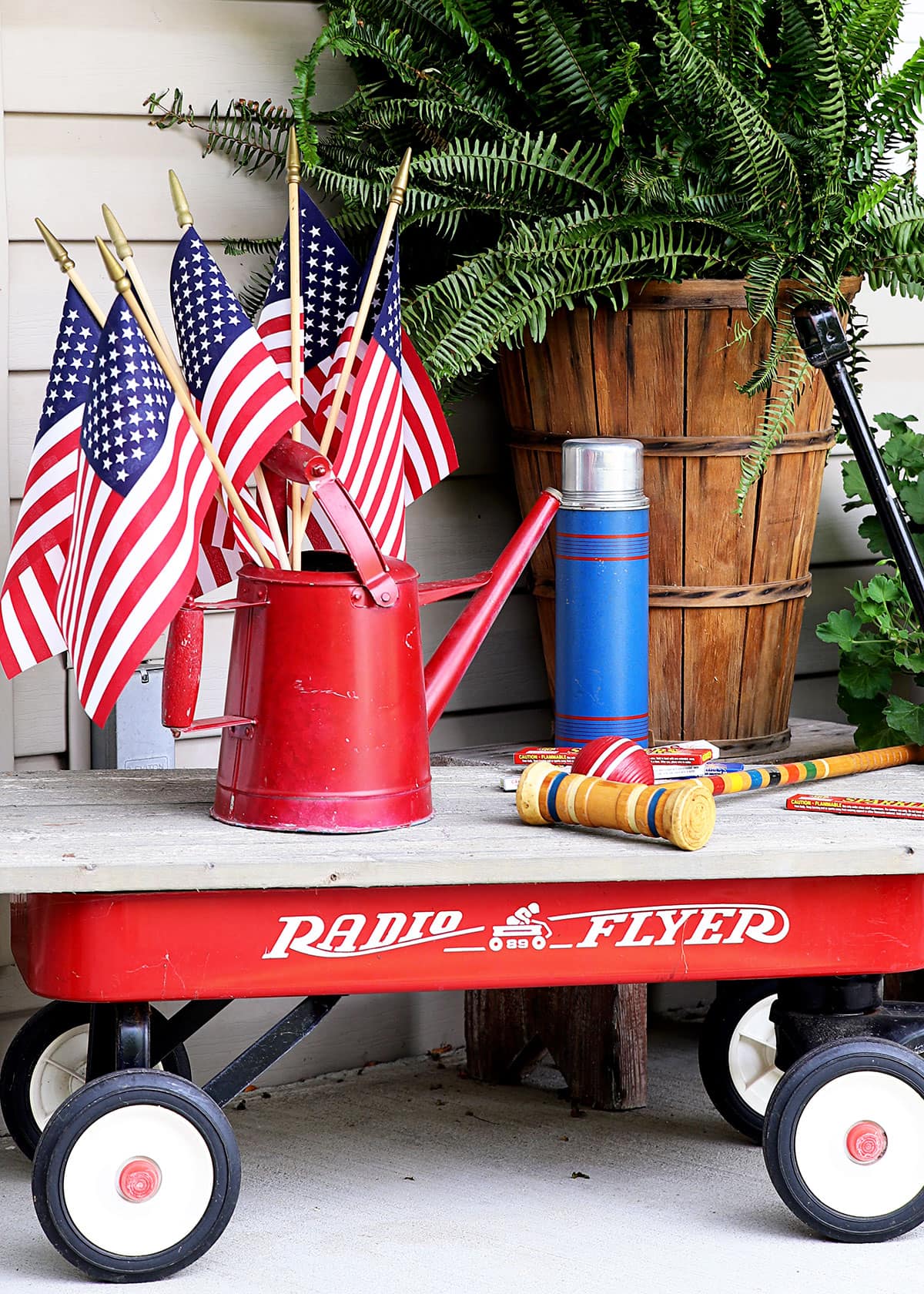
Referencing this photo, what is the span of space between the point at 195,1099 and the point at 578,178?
50.4 inches

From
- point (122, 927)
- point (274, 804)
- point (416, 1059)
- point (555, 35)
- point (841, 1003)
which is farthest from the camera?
point (416, 1059)

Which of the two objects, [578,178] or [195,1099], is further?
[578,178]

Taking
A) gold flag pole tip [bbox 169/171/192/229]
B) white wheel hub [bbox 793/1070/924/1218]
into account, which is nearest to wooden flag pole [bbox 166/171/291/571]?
gold flag pole tip [bbox 169/171/192/229]

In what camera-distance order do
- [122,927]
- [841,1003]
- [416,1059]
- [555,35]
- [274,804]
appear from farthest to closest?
[416,1059]
[555,35]
[841,1003]
[274,804]
[122,927]

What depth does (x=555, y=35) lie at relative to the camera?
2.21 m

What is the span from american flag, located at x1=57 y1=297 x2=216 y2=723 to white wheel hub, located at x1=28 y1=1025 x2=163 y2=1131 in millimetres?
560

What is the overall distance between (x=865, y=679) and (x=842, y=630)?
0.08 m

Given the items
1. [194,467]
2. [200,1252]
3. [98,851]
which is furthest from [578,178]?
[200,1252]

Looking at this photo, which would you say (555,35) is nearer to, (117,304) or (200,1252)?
(117,304)

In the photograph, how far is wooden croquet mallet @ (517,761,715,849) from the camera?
1.76 m

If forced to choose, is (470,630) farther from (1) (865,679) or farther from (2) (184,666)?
(1) (865,679)

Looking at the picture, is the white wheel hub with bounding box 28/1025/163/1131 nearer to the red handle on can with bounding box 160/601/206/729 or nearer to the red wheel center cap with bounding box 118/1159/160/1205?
the red wheel center cap with bounding box 118/1159/160/1205

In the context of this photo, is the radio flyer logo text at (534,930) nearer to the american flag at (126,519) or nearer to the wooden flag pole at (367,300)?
the american flag at (126,519)

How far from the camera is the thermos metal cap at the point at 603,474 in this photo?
7.17 ft
